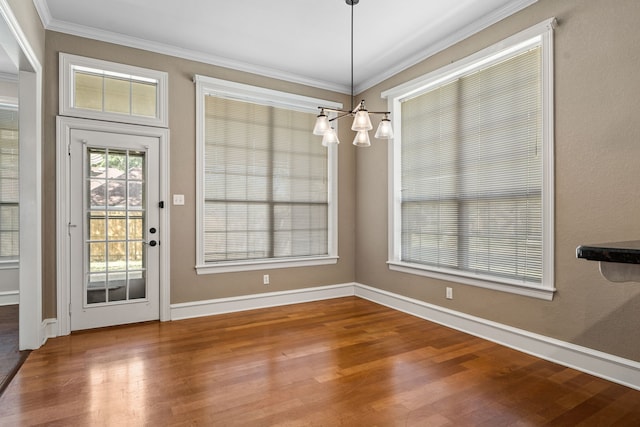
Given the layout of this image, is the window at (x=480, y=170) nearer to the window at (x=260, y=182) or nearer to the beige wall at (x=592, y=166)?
the beige wall at (x=592, y=166)

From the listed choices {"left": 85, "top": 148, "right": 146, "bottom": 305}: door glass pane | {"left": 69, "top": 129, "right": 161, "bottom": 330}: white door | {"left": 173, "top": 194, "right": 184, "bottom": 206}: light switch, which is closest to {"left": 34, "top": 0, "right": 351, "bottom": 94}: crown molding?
{"left": 69, "top": 129, "right": 161, "bottom": 330}: white door

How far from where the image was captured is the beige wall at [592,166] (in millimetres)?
2430

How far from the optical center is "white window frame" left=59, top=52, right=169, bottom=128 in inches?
137

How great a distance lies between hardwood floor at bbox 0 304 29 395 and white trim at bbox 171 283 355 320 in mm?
1336

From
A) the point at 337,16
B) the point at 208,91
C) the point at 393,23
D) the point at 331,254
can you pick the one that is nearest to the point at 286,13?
the point at 337,16

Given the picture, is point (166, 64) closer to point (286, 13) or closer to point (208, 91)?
point (208, 91)

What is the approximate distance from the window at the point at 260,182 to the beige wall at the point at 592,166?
2540 mm

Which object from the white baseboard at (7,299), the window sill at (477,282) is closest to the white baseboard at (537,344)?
the window sill at (477,282)

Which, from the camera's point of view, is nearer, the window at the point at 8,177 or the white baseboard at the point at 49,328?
the white baseboard at the point at 49,328

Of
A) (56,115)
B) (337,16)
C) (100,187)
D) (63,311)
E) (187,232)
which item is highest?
(337,16)

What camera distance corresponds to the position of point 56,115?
3.45 m

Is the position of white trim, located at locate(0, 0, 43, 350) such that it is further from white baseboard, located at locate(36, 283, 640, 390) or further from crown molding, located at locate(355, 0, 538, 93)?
crown molding, located at locate(355, 0, 538, 93)

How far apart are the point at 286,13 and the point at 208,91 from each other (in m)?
1.41

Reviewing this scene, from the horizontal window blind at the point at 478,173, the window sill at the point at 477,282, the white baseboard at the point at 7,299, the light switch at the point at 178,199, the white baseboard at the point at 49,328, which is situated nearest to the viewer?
the window sill at the point at 477,282
